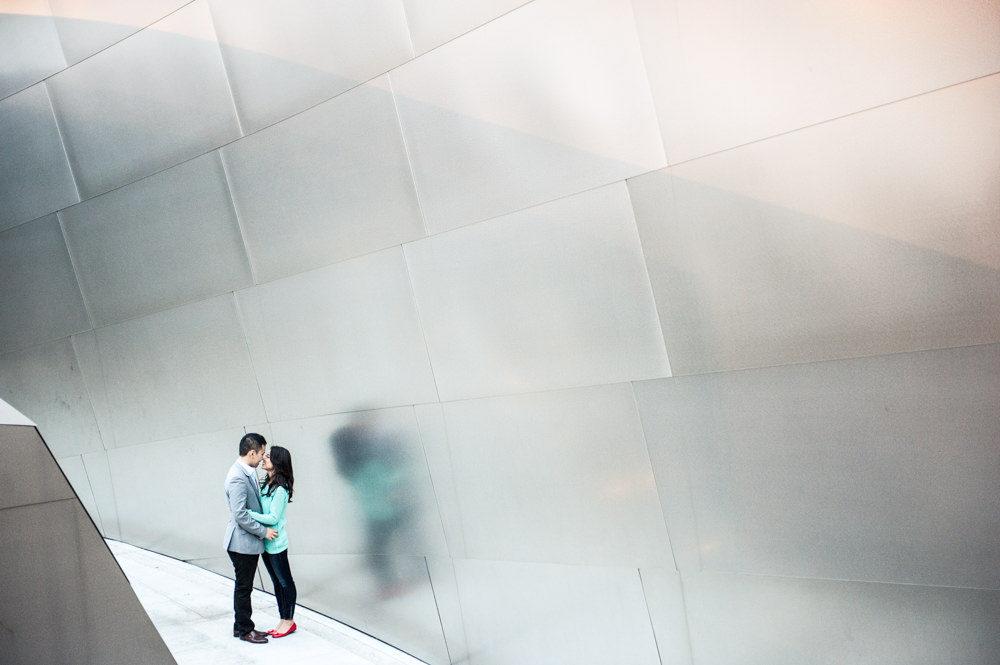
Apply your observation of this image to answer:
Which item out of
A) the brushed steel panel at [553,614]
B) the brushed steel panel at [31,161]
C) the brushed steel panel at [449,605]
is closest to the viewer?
the brushed steel panel at [553,614]

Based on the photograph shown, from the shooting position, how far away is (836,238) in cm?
521

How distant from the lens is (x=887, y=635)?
5.40m

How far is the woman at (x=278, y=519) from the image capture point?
23.8 ft

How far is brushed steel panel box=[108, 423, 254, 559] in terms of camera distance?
8.61 m

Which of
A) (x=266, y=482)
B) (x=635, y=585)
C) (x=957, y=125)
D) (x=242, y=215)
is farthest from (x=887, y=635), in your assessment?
(x=242, y=215)

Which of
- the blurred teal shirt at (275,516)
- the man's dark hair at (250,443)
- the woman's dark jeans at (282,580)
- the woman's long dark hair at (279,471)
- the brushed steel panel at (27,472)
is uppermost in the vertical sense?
the brushed steel panel at (27,472)

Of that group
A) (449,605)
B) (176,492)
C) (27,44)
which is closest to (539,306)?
(449,605)

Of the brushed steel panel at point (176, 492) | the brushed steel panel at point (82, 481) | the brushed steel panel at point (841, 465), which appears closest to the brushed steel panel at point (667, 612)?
the brushed steel panel at point (841, 465)

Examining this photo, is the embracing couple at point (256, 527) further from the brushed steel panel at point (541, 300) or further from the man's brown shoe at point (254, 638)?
the brushed steel panel at point (541, 300)

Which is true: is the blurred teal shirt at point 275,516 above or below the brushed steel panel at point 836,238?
below

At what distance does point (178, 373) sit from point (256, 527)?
2404mm

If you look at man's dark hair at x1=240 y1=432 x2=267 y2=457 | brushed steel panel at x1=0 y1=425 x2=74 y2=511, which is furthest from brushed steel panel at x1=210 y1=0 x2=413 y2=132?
brushed steel panel at x1=0 y1=425 x2=74 y2=511

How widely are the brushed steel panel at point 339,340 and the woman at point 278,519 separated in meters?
0.76

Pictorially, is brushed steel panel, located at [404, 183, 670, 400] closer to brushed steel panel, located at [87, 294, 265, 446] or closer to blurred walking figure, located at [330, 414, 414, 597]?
blurred walking figure, located at [330, 414, 414, 597]
